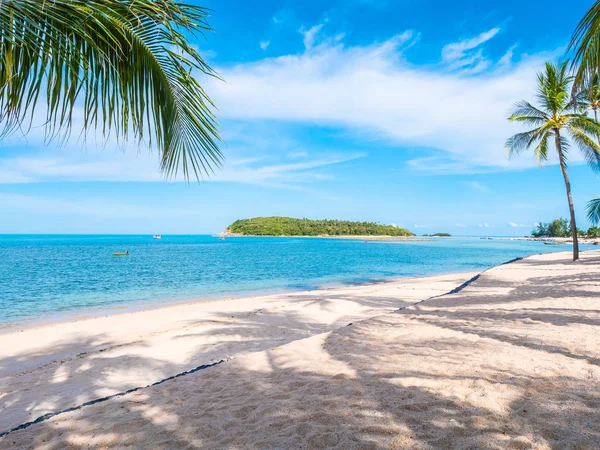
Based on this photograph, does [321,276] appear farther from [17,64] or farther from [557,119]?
[17,64]

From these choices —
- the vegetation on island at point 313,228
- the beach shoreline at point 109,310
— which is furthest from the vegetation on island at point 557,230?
the beach shoreline at point 109,310

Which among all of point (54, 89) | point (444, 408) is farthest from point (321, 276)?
point (54, 89)

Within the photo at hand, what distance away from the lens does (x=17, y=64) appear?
188 centimetres

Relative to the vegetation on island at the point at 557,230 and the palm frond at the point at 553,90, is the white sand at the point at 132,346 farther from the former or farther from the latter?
the vegetation on island at the point at 557,230

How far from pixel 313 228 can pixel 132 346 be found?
516ft

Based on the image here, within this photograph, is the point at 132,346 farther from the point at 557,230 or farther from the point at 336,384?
the point at 557,230

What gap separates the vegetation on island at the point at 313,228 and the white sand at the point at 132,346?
14431 cm

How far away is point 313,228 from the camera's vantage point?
538 ft

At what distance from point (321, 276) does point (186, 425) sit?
21.6 m

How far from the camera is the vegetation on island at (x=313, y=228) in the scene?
512 ft

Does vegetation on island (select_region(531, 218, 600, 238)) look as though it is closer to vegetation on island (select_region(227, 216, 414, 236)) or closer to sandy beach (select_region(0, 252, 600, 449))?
vegetation on island (select_region(227, 216, 414, 236))

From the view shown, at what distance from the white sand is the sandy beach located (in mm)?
42

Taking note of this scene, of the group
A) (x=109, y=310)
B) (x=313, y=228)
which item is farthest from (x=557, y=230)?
(x=109, y=310)

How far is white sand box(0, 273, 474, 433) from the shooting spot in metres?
5.16
